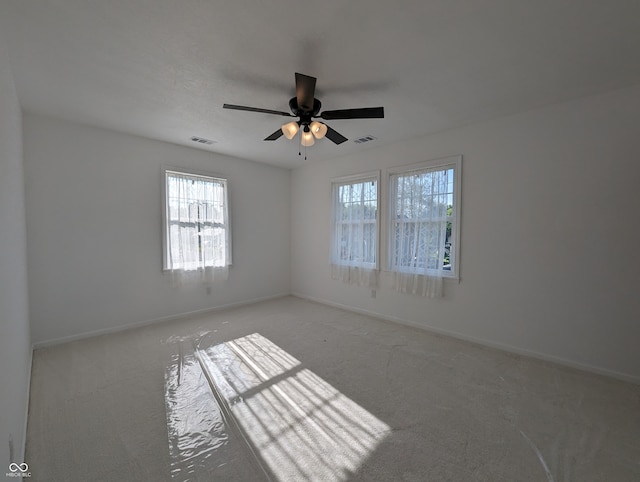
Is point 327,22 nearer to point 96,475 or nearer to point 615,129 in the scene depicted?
point 615,129

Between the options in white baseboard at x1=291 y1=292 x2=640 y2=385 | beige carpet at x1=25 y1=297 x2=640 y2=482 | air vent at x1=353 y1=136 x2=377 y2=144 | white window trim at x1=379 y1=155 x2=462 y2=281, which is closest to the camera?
beige carpet at x1=25 y1=297 x2=640 y2=482

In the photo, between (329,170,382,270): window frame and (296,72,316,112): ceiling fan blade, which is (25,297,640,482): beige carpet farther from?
(296,72,316,112): ceiling fan blade

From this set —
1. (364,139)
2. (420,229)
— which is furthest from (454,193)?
(364,139)

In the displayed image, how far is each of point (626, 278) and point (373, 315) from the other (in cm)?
284

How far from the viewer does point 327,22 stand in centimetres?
178

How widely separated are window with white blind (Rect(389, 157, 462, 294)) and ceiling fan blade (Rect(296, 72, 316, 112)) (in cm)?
210

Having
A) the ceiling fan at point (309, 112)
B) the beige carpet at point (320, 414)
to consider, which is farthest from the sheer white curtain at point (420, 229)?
the ceiling fan at point (309, 112)

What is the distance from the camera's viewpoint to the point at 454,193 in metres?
3.56

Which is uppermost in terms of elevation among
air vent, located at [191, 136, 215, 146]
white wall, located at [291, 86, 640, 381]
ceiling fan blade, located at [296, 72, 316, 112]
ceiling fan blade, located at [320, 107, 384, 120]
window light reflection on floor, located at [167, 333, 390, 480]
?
air vent, located at [191, 136, 215, 146]

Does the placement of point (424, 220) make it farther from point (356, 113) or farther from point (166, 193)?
point (166, 193)

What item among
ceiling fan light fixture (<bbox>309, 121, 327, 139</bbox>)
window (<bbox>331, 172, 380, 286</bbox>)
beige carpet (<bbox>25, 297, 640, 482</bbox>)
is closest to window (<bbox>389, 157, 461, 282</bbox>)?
window (<bbox>331, 172, 380, 286</bbox>)

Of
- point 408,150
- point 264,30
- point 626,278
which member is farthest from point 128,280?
point 626,278

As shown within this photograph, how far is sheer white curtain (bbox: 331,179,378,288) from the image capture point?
4.42m

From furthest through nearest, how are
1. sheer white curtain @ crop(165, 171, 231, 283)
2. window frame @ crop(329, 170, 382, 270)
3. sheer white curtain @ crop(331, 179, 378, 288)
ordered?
1. sheer white curtain @ crop(331, 179, 378, 288)
2. window frame @ crop(329, 170, 382, 270)
3. sheer white curtain @ crop(165, 171, 231, 283)
